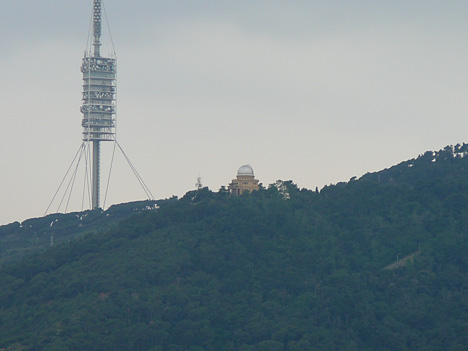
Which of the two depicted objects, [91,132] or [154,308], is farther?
[91,132]

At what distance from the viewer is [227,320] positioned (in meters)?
109

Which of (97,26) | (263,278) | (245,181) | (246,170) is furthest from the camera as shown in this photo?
(97,26)

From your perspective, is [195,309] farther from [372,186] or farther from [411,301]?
[372,186]

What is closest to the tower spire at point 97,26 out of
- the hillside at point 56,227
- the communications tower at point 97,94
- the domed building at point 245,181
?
the communications tower at point 97,94

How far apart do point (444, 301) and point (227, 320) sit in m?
24.2

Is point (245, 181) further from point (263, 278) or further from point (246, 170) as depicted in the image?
point (263, 278)

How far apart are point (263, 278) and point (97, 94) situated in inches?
2329

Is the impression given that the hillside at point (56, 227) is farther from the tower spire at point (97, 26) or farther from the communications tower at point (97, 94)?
the tower spire at point (97, 26)

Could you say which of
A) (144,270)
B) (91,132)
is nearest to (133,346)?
(144,270)

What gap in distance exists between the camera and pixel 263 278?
11875 cm

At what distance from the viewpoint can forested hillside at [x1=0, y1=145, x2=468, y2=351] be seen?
345 feet

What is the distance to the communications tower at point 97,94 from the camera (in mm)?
163375

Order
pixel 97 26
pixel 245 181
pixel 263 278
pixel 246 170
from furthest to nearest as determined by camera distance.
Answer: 1. pixel 97 26
2. pixel 245 181
3. pixel 246 170
4. pixel 263 278

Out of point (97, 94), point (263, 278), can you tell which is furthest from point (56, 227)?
point (263, 278)
